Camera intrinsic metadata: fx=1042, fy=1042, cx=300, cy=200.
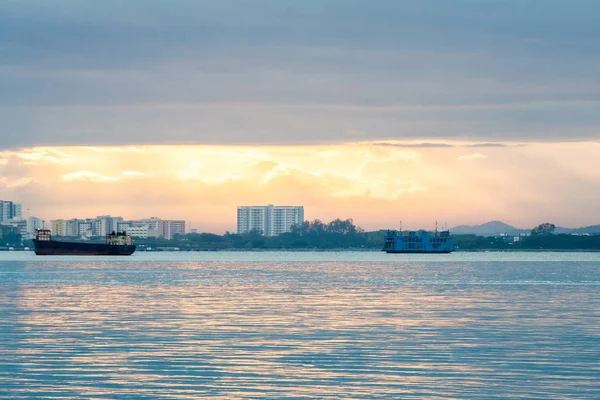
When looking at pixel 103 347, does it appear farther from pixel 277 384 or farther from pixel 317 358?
pixel 277 384

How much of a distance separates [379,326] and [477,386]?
20781mm

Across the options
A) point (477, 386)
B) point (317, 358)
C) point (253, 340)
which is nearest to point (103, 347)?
point (253, 340)

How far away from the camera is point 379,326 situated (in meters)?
53.2

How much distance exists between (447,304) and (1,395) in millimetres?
46208

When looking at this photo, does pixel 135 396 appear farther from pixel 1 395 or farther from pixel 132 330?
pixel 132 330

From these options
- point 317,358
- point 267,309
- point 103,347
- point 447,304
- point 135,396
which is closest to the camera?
point 135,396

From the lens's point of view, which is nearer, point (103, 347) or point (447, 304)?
point (103, 347)

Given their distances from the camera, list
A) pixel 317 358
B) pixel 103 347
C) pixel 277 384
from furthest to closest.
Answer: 1. pixel 103 347
2. pixel 317 358
3. pixel 277 384

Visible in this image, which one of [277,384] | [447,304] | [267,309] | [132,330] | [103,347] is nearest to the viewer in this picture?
[277,384]

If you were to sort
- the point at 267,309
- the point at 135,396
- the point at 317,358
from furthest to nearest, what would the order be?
the point at 267,309 < the point at 317,358 < the point at 135,396

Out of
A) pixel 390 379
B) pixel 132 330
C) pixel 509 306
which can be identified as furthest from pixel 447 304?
pixel 390 379

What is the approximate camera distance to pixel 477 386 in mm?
32438

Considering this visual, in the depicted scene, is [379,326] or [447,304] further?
[447,304]

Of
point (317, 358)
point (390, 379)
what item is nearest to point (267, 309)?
point (317, 358)
